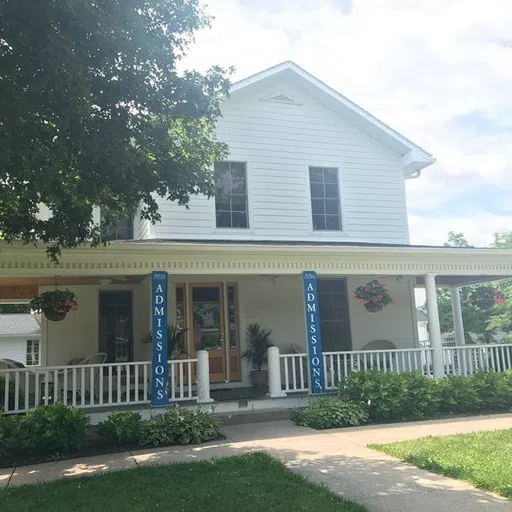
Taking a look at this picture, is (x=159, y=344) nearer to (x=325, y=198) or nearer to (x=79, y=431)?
(x=79, y=431)

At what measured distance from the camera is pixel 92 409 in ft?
30.2

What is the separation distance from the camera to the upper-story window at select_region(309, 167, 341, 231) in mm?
13125

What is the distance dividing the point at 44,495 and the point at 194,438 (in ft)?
9.36

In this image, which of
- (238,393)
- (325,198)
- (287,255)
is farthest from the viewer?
(325,198)

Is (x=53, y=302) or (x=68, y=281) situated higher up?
(x=68, y=281)

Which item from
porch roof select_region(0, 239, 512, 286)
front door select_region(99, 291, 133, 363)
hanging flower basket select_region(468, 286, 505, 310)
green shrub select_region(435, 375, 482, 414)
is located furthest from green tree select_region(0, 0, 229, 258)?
hanging flower basket select_region(468, 286, 505, 310)

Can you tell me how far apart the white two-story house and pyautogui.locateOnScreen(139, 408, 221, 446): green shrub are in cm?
284

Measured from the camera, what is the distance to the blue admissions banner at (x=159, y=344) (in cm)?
917

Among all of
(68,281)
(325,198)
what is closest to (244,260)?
(325,198)

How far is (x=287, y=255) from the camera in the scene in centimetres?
1038

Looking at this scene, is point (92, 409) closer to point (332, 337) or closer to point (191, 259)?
point (191, 259)

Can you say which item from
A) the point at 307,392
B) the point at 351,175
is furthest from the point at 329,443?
the point at 351,175

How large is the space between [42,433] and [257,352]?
5.60 metres

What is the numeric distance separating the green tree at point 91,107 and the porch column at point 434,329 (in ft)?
19.7
